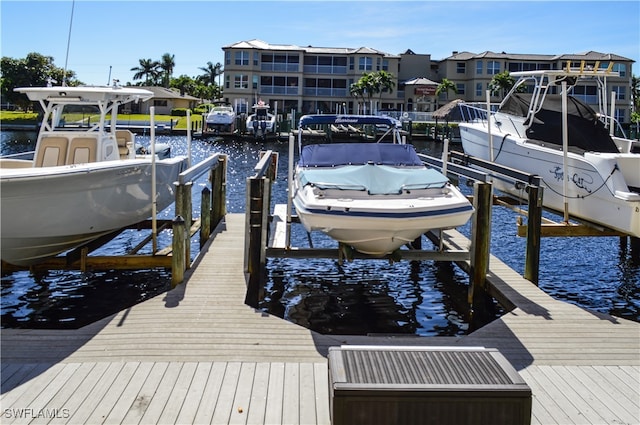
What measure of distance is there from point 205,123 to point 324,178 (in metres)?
50.9

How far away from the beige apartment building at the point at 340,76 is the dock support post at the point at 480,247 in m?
56.8

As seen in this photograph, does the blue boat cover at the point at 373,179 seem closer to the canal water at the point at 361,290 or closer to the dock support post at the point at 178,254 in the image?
the dock support post at the point at 178,254

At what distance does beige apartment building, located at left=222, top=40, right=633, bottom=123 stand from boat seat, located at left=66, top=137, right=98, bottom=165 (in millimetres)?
54475

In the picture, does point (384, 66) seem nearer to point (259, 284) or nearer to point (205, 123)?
point (205, 123)

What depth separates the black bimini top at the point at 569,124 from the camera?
12594mm

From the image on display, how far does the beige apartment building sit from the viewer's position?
66.4 metres

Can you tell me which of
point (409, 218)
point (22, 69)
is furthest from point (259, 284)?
point (22, 69)

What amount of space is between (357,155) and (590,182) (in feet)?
15.1

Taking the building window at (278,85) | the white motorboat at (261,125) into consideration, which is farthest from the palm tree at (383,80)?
the white motorboat at (261,125)

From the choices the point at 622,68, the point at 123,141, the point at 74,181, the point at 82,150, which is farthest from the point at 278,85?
the point at 74,181

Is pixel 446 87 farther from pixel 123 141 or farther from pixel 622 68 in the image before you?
pixel 123 141

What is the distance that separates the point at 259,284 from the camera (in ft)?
29.3

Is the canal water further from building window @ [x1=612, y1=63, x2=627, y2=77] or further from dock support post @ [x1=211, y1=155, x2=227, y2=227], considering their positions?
building window @ [x1=612, y1=63, x2=627, y2=77]

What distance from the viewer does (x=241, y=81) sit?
66562mm
